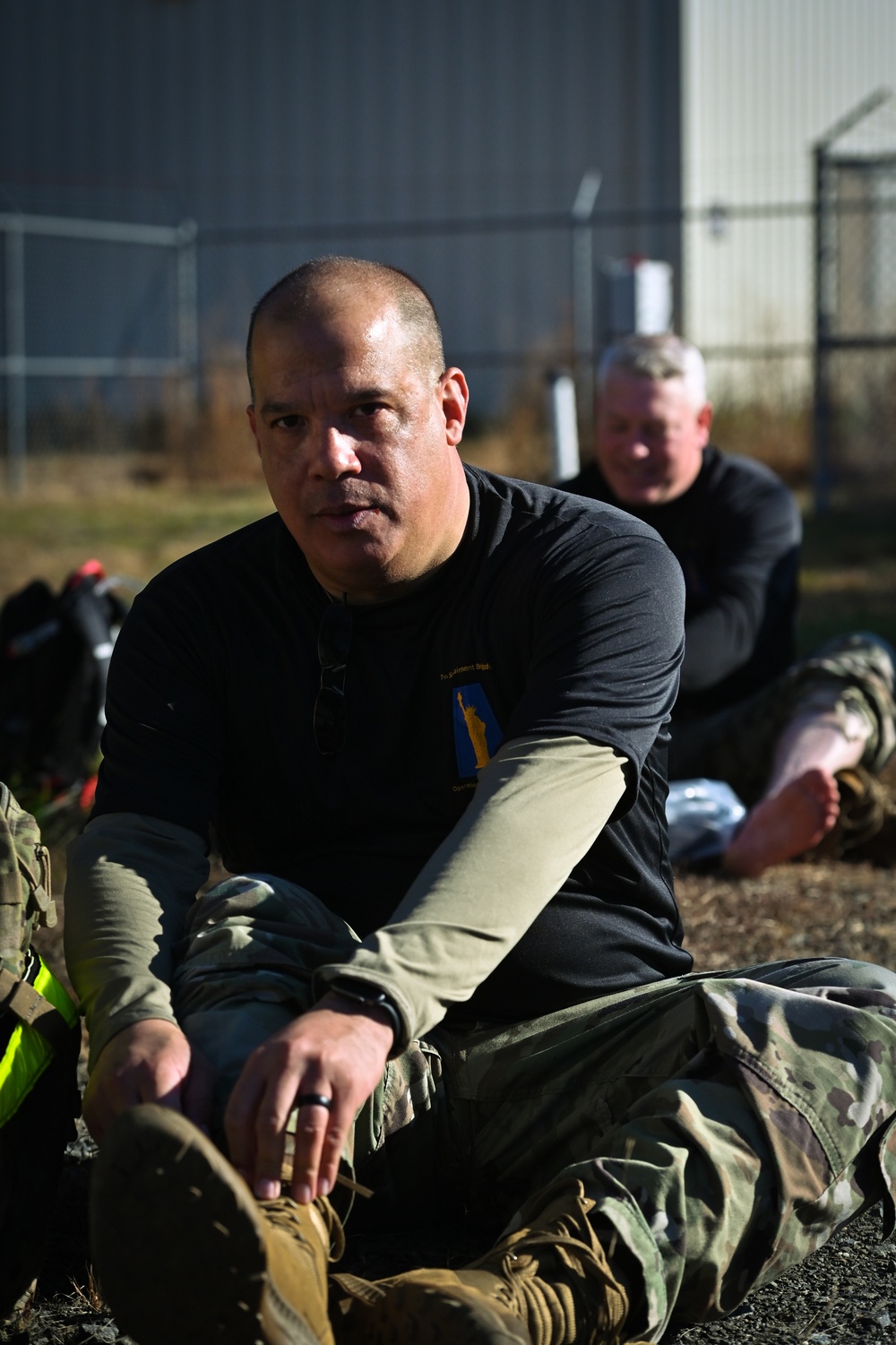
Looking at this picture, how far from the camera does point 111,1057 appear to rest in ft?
6.21

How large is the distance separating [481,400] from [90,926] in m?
15.3

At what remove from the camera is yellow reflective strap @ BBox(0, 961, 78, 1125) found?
1.92 m

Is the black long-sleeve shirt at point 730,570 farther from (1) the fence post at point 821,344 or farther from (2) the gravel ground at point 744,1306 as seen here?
(1) the fence post at point 821,344

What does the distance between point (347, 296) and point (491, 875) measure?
2.88 feet

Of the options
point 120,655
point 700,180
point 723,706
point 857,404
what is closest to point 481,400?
point 700,180

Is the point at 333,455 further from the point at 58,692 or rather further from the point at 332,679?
the point at 58,692

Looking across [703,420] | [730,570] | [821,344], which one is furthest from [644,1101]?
[821,344]

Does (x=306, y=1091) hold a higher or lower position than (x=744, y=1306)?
higher

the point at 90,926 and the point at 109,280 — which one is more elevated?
the point at 109,280

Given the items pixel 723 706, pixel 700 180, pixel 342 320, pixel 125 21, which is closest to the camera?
pixel 342 320

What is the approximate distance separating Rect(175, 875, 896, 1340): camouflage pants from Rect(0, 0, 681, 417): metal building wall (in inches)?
571

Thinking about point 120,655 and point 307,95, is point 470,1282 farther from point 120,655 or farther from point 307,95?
point 307,95

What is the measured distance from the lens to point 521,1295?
5.62ft

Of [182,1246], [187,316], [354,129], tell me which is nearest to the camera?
[182,1246]
